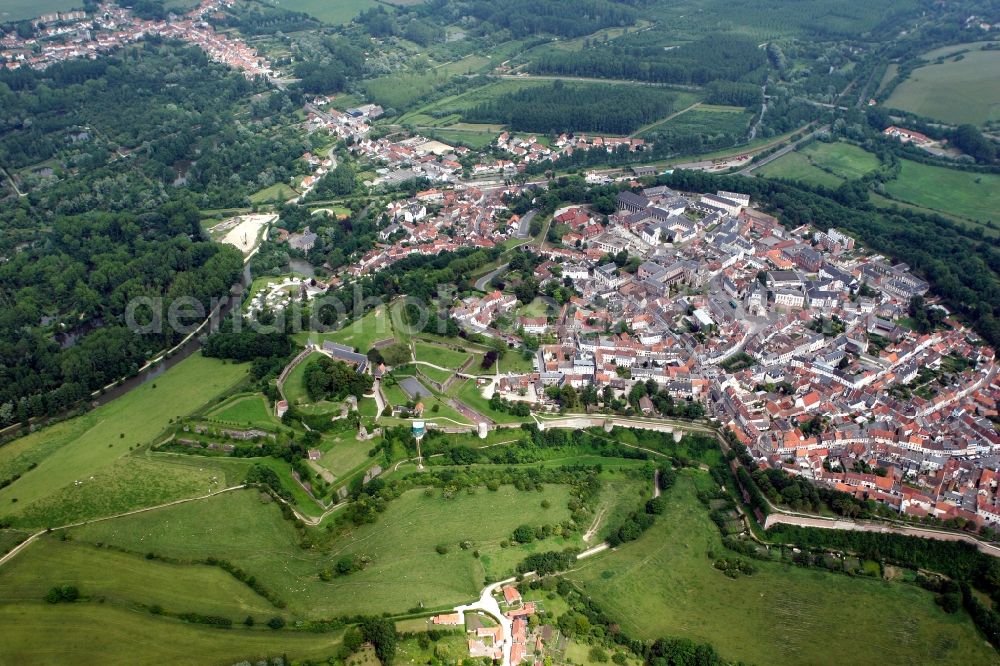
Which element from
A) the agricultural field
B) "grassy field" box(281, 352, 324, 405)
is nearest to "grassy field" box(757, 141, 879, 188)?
the agricultural field

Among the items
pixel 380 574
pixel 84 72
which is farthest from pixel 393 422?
pixel 84 72

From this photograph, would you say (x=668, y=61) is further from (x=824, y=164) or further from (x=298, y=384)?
(x=298, y=384)

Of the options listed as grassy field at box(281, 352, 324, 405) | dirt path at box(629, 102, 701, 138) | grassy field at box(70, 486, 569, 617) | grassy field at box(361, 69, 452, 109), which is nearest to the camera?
grassy field at box(70, 486, 569, 617)

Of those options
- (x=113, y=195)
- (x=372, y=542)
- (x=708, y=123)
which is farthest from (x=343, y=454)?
(x=708, y=123)

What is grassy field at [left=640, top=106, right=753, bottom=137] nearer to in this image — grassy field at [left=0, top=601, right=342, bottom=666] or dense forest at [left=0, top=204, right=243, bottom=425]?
dense forest at [left=0, top=204, right=243, bottom=425]

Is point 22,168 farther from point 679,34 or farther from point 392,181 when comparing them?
point 679,34

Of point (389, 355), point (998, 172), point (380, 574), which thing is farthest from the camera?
point (998, 172)

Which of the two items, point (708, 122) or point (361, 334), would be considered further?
point (708, 122)
